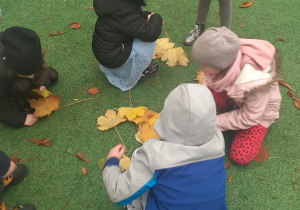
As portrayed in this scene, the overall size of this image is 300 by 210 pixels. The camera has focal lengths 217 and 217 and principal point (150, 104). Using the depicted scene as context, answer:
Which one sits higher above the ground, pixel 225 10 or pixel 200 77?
pixel 225 10

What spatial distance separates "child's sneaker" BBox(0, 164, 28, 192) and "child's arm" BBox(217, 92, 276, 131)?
60.7 inches

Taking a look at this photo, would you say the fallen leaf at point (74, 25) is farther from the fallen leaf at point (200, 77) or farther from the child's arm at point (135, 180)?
the child's arm at point (135, 180)

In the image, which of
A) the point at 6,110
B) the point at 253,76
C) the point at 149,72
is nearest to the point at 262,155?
the point at 253,76

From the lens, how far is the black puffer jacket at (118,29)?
1.55 metres

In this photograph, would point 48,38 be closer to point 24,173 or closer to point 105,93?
point 105,93

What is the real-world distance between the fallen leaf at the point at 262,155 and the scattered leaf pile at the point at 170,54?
3.41 feet

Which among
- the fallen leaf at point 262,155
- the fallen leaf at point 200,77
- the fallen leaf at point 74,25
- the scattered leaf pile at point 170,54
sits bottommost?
the fallen leaf at point 262,155

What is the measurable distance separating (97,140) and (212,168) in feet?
3.53

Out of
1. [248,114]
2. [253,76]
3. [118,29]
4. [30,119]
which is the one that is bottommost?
[30,119]

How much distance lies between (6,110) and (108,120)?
80 centimetres

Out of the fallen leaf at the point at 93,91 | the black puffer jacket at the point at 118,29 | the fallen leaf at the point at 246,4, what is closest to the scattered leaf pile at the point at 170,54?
the black puffer jacket at the point at 118,29

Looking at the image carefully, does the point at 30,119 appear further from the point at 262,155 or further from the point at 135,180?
the point at 262,155

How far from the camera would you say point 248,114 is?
4.81ft

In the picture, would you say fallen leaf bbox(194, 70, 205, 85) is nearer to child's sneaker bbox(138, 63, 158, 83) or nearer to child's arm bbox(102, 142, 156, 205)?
child's sneaker bbox(138, 63, 158, 83)
